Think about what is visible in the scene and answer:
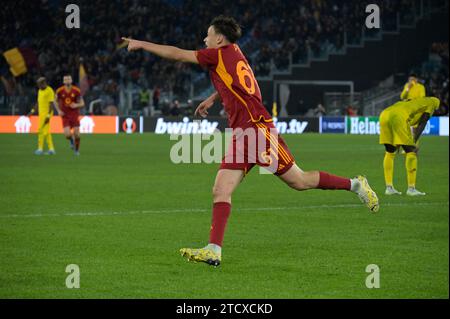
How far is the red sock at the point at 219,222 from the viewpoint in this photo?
8750 mm

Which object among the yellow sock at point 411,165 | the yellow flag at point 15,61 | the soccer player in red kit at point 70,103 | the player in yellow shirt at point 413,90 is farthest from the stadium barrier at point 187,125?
the yellow sock at point 411,165

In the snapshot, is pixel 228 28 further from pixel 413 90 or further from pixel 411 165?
pixel 413 90

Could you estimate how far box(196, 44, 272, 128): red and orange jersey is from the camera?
888 centimetres

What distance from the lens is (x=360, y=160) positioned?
25.5 m

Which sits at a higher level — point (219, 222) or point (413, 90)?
point (413, 90)

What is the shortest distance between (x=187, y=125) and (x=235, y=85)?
1417 inches

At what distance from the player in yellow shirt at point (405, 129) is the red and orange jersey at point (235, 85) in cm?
723

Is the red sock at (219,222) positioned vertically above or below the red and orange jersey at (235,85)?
below

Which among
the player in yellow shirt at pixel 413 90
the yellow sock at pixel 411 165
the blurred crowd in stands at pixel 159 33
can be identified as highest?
the blurred crowd in stands at pixel 159 33

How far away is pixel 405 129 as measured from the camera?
1589cm

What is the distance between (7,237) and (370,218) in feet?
15.9

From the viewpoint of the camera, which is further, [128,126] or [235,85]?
[128,126]

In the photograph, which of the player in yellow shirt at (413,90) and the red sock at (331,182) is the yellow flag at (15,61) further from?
the red sock at (331,182)

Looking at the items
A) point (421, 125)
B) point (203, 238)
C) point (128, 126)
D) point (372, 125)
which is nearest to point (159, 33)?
point (128, 126)
